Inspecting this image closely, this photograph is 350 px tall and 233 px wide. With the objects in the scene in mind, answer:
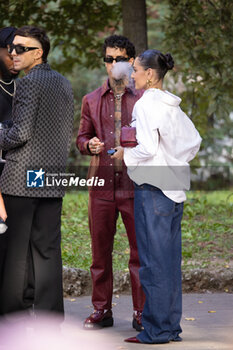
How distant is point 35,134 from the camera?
5.62 metres

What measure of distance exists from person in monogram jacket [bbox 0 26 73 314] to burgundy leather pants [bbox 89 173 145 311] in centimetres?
50

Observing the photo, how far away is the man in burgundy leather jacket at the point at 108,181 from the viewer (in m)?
6.14

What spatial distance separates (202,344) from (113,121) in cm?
179

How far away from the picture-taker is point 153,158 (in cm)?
543

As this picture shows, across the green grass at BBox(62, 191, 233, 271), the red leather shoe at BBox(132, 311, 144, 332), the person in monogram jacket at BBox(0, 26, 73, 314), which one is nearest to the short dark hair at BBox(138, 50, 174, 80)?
the person in monogram jacket at BBox(0, 26, 73, 314)

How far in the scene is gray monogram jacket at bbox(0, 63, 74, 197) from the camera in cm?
555

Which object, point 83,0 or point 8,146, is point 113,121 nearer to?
point 8,146

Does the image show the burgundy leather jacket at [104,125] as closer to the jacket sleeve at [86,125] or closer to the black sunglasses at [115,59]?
the jacket sleeve at [86,125]

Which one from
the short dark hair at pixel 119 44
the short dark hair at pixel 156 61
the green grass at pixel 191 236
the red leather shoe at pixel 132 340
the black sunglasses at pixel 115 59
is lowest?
the red leather shoe at pixel 132 340

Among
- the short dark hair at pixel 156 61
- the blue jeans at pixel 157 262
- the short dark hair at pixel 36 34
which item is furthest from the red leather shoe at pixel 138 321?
the short dark hair at pixel 36 34

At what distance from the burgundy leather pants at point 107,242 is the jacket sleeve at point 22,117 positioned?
35.6 inches

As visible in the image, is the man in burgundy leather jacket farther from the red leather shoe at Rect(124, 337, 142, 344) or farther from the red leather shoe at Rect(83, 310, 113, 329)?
the red leather shoe at Rect(124, 337, 142, 344)

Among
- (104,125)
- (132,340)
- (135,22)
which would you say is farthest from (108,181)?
(135,22)

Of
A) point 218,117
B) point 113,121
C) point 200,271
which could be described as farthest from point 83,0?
point 113,121
